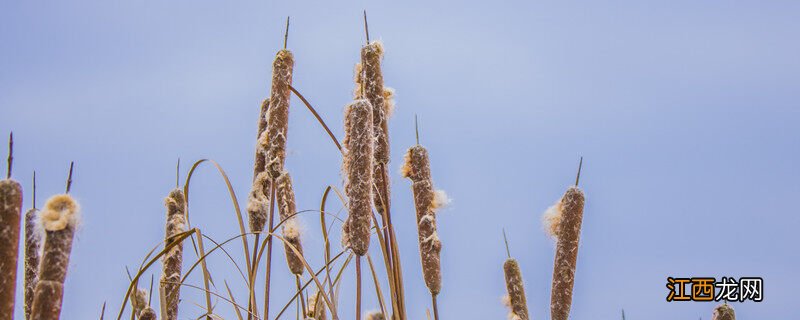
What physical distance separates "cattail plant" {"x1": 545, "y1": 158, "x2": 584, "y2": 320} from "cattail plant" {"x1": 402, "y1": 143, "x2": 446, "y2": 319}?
18.1 inches

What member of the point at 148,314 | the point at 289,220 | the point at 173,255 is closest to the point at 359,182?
the point at 289,220

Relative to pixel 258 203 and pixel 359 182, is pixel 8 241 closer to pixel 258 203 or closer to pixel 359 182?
pixel 359 182

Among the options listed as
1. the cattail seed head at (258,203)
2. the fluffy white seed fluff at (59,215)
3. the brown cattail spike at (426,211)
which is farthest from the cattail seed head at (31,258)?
the brown cattail spike at (426,211)

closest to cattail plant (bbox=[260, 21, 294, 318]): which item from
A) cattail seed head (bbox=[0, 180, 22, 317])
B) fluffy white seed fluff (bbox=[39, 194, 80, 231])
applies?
fluffy white seed fluff (bbox=[39, 194, 80, 231])

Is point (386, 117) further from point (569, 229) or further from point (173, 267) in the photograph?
point (173, 267)

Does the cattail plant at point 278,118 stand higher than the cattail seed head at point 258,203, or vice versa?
the cattail plant at point 278,118

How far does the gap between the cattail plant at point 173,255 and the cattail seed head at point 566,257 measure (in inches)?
57.4

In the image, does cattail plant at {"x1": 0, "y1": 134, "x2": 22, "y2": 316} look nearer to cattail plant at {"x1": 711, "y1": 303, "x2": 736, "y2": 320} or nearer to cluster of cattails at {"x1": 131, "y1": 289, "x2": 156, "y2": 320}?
cluster of cattails at {"x1": 131, "y1": 289, "x2": 156, "y2": 320}

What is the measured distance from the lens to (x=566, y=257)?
11.2 ft

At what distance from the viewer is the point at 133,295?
368cm

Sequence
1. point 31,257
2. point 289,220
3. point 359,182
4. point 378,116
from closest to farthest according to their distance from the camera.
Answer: point 359,182, point 31,257, point 378,116, point 289,220

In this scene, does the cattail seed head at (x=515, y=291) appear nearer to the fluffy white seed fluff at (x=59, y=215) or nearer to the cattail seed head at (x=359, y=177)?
the cattail seed head at (x=359, y=177)

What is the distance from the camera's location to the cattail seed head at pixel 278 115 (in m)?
3.73

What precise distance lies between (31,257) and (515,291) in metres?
2.05
